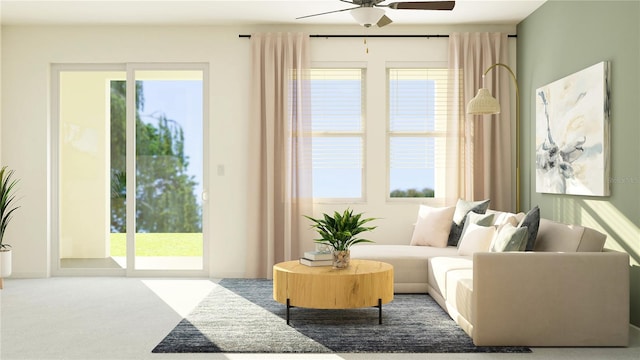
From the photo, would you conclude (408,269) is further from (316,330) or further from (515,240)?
(316,330)

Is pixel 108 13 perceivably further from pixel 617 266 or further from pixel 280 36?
pixel 617 266

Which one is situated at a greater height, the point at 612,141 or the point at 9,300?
the point at 612,141

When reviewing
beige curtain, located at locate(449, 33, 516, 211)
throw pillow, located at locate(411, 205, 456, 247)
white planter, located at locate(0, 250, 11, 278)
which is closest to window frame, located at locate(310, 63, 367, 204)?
throw pillow, located at locate(411, 205, 456, 247)

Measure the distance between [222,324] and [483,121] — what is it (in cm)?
367

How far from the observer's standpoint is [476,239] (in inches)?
205

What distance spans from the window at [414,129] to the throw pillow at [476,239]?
4.46 feet

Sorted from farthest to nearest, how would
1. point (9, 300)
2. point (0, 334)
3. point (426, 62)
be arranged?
1. point (426, 62)
2. point (9, 300)
3. point (0, 334)

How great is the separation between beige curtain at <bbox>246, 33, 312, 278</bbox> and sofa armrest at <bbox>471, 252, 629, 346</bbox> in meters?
3.07

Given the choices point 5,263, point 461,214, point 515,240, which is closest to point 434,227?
A: point 461,214

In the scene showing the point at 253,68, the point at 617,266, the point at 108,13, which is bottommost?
the point at 617,266

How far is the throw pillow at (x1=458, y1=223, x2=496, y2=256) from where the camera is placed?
5.14 meters

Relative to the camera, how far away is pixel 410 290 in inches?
212

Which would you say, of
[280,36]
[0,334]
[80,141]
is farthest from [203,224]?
[0,334]

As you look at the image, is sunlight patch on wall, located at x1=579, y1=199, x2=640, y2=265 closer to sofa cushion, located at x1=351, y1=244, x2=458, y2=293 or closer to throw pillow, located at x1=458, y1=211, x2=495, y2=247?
throw pillow, located at x1=458, y1=211, x2=495, y2=247
